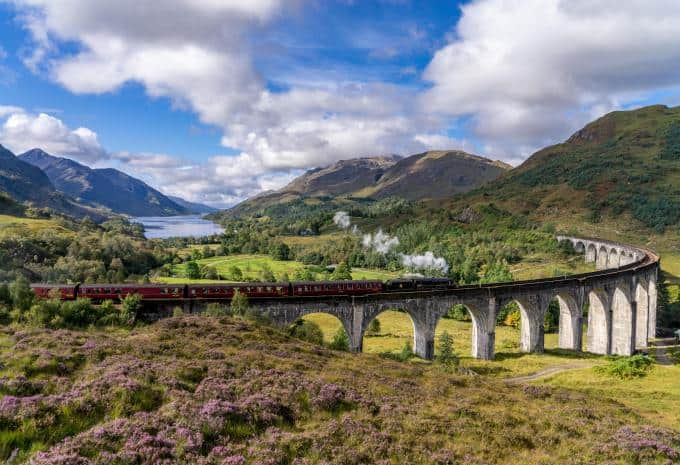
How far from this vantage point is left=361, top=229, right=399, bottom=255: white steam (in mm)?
139375

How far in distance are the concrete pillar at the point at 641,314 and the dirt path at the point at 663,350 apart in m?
2.24

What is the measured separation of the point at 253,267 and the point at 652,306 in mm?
91144

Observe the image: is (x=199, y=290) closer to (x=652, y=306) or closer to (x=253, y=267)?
(x=652, y=306)

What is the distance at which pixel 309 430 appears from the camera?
11836mm

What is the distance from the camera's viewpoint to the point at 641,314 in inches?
2345

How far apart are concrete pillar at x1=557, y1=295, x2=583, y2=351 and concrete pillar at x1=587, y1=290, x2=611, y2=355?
4.80 metres

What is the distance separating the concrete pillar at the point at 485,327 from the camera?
137 ft

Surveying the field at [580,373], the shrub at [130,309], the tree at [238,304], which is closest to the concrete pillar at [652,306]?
the field at [580,373]

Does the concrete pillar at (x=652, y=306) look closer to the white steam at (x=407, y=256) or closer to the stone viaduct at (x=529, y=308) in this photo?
the stone viaduct at (x=529, y=308)

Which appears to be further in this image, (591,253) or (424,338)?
(591,253)

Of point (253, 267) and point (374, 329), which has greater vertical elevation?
point (253, 267)

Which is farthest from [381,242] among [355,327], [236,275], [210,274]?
[355,327]

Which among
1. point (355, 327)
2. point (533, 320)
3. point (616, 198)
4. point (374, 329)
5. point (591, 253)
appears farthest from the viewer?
point (616, 198)

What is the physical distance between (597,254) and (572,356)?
7205cm
